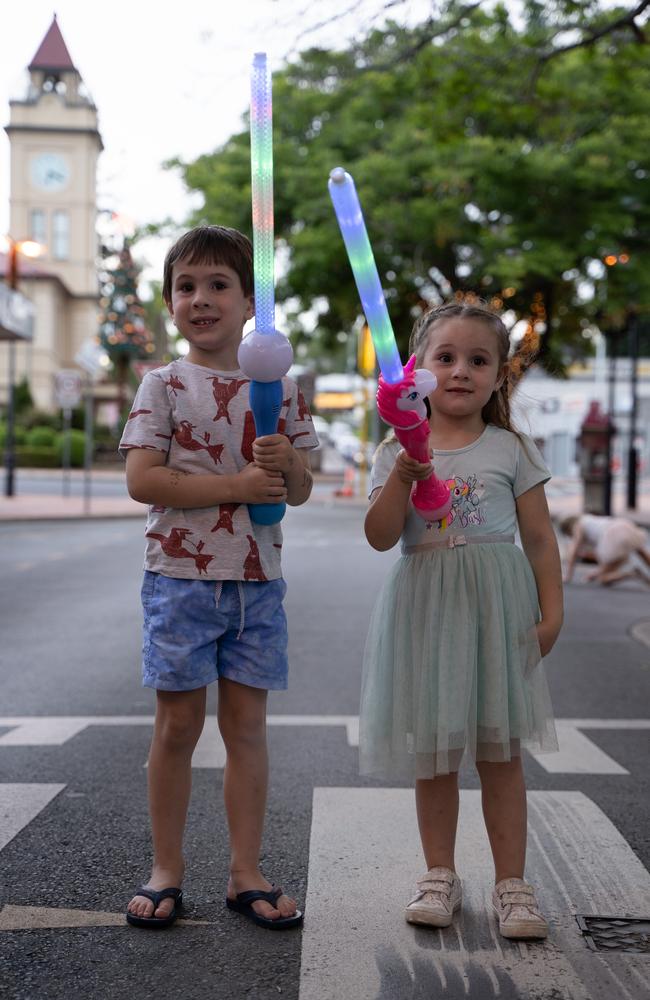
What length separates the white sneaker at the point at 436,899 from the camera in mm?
2930

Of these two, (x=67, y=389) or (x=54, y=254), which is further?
(x=54, y=254)

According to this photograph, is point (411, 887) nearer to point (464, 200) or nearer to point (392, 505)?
point (392, 505)

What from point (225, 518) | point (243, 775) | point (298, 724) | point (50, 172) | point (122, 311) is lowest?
point (298, 724)

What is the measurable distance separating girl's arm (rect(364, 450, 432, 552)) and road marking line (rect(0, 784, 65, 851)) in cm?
150

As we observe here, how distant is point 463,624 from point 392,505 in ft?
1.12

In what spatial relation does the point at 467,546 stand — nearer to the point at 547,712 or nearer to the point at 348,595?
the point at 547,712

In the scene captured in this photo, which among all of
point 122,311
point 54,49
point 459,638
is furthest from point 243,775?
point 122,311

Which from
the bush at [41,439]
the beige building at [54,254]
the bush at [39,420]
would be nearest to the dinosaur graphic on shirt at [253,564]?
the beige building at [54,254]

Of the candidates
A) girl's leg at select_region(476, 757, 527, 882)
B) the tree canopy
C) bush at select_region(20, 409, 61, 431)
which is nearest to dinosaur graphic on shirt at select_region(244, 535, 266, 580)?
girl's leg at select_region(476, 757, 527, 882)

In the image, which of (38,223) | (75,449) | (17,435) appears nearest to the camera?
(75,449)

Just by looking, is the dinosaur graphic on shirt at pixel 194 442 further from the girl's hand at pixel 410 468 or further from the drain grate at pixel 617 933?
the drain grate at pixel 617 933

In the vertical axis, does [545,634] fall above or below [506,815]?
above

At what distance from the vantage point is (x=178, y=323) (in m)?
3.05

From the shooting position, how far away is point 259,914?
9.68ft
